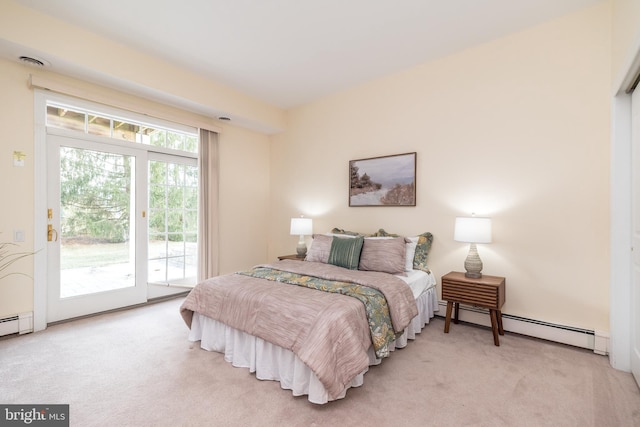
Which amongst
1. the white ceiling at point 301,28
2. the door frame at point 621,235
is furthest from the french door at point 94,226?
the door frame at point 621,235

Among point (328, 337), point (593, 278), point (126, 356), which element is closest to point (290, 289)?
point (328, 337)

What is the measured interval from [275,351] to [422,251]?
79.4 inches

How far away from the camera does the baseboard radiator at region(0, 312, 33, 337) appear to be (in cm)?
276

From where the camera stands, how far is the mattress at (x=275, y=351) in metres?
1.92

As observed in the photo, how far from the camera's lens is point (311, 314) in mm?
1962

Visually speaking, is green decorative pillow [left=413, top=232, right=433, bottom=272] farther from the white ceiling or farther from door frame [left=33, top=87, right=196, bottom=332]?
door frame [left=33, top=87, right=196, bottom=332]

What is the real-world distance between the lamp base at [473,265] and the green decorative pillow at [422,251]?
46 cm

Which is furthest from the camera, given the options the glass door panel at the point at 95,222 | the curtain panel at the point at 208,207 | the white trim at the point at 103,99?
the curtain panel at the point at 208,207

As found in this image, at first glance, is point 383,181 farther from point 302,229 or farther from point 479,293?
point 479,293

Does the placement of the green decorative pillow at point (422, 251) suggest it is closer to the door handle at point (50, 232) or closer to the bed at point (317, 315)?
the bed at point (317, 315)

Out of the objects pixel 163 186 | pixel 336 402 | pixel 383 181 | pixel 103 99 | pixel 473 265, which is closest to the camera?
pixel 336 402

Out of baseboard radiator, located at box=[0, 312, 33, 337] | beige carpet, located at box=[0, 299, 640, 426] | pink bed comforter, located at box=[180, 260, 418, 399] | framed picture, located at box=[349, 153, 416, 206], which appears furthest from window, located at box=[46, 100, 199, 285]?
framed picture, located at box=[349, 153, 416, 206]

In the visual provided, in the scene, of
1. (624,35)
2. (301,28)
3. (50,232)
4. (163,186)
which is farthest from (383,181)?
(50,232)

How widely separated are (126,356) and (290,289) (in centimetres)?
151
